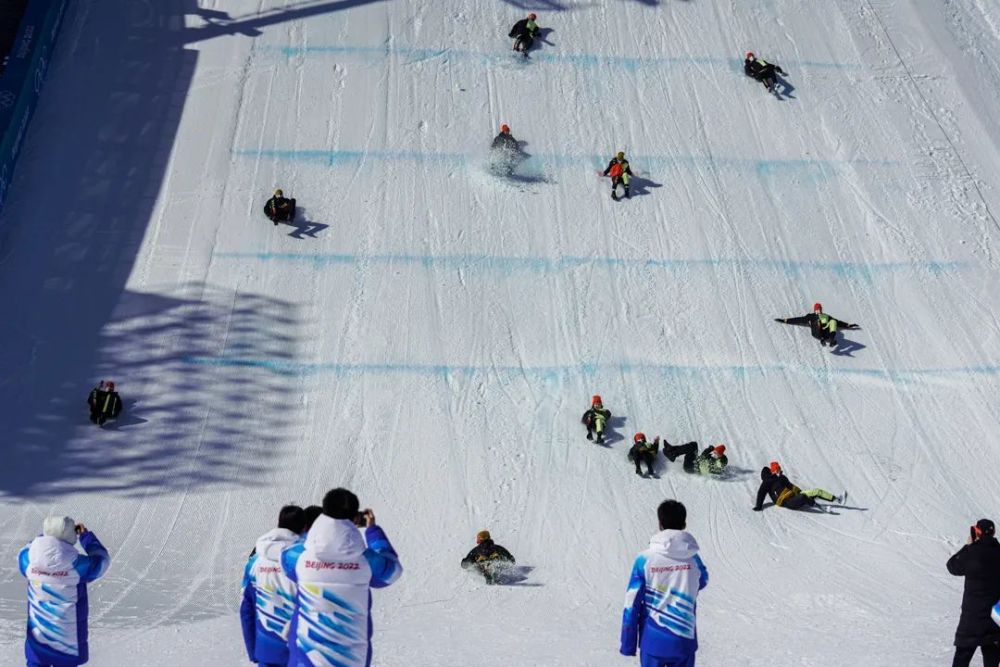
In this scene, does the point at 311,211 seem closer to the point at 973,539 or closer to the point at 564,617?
the point at 564,617

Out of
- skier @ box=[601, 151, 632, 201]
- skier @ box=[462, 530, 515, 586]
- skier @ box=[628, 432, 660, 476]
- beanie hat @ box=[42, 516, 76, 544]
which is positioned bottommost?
beanie hat @ box=[42, 516, 76, 544]

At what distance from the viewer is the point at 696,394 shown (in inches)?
578

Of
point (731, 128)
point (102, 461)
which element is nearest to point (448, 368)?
point (102, 461)

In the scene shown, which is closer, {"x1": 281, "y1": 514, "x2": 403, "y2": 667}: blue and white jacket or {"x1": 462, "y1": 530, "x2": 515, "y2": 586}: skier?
{"x1": 281, "y1": 514, "x2": 403, "y2": 667}: blue and white jacket

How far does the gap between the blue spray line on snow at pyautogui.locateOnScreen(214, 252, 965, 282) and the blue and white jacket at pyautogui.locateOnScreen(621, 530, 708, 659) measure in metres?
10.6

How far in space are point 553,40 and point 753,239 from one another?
5.05 m

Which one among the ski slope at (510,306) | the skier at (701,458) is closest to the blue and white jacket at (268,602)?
the ski slope at (510,306)

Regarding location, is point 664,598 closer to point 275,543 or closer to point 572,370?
point 275,543

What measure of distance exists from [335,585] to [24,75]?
47.6ft

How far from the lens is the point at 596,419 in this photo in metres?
13.8

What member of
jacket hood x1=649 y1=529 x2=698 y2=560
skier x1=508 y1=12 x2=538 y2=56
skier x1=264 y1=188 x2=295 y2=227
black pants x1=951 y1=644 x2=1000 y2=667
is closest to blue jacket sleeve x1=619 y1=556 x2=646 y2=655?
jacket hood x1=649 y1=529 x2=698 y2=560

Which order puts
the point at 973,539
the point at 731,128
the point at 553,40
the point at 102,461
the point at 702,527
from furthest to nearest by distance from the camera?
the point at 553,40 → the point at 731,128 → the point at 102,461 → the point at 702,527 → the point at 973,539

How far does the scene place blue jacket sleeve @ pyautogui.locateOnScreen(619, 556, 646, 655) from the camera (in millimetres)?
5797

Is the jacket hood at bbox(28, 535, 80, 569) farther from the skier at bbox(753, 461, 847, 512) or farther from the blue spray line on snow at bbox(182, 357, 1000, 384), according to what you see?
the blue spray line on snow at bbox(182, 357, 1000, 384)
